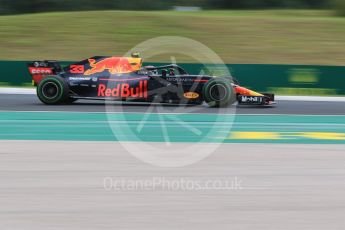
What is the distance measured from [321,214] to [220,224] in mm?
948

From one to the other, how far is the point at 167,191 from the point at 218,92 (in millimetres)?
8343

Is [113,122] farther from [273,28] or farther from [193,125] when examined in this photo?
[273,28]

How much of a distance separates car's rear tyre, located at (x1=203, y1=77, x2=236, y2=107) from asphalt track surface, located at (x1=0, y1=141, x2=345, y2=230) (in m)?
5.56

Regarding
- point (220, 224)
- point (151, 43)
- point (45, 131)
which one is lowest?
point (220, 224)

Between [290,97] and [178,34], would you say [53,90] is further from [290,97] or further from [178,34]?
[178,34]

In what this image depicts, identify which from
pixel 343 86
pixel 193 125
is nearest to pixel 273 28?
pixel 343 86

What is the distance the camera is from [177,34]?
114 ft

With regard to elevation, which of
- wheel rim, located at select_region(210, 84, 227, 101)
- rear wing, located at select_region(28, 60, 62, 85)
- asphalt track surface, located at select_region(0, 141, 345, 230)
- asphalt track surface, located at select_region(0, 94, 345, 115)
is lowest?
asphalt track surface, located at select_region(0, 141, 345, 230)

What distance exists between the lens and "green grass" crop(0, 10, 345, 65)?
31.5m

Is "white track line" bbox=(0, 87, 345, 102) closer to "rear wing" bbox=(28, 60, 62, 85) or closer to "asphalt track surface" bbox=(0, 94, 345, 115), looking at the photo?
"asphalt track surface" bbox=(0, 94, 345, 115)

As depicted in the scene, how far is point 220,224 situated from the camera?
5.82 m

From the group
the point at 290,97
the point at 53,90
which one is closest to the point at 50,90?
the point at 53,90

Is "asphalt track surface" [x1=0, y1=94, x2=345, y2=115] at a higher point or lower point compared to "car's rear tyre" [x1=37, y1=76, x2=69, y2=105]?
lower

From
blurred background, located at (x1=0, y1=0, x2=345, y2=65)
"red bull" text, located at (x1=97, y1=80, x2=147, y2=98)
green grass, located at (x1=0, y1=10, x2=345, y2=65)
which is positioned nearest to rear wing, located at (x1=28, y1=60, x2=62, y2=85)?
"red bull" text, located at (x1=97, y1=80, x2=147, y2=98)
